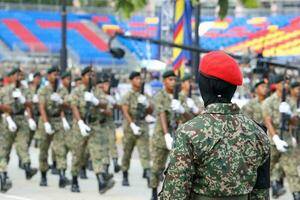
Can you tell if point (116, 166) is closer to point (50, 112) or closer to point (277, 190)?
point (50, 112)

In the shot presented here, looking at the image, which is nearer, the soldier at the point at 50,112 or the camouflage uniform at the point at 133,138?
the camouflage uniform at the point at 133,138

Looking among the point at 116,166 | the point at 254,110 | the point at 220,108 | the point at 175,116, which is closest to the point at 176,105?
the point at 175,116

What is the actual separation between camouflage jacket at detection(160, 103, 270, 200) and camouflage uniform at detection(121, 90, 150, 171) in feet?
31.5

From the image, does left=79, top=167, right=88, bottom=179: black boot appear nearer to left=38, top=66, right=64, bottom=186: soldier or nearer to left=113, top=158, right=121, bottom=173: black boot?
left=38, top=66, right=64, bottom=186: soldier

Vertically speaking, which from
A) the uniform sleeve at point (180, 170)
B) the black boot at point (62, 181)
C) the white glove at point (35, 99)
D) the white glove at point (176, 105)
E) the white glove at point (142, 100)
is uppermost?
the uniform sleeve at point (180, 170)

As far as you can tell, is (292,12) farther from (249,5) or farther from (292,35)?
(249,5)

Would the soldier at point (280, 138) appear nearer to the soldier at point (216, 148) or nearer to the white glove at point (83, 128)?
the white glove at point (83, 128)

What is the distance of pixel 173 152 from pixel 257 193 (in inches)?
23.5

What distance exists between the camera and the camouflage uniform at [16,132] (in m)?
13.5

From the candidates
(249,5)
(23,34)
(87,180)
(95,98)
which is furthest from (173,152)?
(23,34)

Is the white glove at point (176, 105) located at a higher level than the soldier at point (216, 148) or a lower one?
lower

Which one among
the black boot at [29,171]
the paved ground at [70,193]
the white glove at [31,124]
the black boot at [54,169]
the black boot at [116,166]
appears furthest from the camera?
the black boot at [116,166]

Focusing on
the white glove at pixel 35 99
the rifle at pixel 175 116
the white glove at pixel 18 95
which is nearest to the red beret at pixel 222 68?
the rifle at pixel 175 116

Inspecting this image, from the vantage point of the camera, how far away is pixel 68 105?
14141 mm
